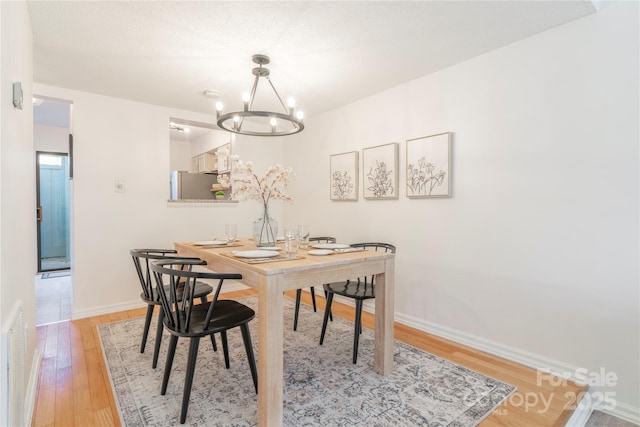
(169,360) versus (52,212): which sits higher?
(52,212)

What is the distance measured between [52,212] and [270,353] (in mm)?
5777

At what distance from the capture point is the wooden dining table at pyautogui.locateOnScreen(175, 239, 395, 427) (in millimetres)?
1555

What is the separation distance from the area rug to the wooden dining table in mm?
175

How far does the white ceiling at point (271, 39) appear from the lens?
6.16ft

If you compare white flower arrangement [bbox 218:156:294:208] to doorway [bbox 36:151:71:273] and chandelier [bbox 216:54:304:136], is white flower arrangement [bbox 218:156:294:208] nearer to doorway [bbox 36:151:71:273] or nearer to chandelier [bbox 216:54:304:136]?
chandelier [bbox 216:54:304:136]

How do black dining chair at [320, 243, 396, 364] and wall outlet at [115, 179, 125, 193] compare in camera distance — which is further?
wall outlet at [115, 179, 125, 193]

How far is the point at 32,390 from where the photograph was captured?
1800 mm

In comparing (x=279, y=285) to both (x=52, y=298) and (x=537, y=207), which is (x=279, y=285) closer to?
(x=537, y=207)

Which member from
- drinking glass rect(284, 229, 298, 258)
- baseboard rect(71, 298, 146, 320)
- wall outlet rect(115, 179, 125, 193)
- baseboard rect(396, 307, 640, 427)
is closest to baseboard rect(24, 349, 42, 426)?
baseboard rect(71, 298, 146, 320)

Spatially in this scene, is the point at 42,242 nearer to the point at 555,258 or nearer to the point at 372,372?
the point at 372,372

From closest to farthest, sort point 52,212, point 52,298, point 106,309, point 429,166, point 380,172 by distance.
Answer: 1. point 429,166
2. point 380,172
3. point 106,309
4. point 52,298
5. point 52,212

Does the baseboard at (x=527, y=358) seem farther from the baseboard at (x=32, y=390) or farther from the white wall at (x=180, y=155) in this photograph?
the white wall at (x=180, y=155)

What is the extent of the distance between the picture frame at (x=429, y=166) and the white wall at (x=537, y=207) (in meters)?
0.07

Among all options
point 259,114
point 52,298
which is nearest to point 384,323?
point 259,114
